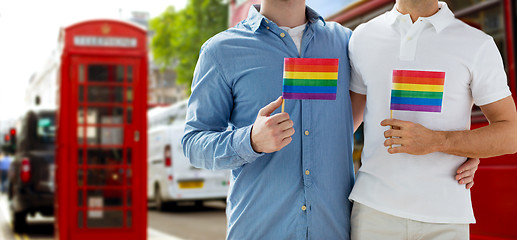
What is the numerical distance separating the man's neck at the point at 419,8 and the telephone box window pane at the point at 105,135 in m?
5.98

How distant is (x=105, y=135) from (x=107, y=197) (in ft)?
2.51

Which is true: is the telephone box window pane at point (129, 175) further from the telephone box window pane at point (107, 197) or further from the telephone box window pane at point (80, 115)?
the telephone box window pane at point (80, 115)

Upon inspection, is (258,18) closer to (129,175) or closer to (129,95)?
(129,95)

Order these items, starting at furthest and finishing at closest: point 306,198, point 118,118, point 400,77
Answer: point 118,118 → point 306,198 → point 400,77

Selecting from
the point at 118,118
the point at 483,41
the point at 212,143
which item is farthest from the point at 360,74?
the point at 118,118

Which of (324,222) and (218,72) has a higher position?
(218,72)

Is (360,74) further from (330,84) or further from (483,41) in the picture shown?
(483,41)

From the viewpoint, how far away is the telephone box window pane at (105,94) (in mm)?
7535

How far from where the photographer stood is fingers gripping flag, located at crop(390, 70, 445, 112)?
188cm

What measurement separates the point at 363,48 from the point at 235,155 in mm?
560

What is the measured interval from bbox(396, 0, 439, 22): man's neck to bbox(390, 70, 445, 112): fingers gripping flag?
0.87 ft

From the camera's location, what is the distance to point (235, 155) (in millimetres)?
1973

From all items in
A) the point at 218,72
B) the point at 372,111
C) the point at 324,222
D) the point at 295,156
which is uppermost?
the point at 218,72

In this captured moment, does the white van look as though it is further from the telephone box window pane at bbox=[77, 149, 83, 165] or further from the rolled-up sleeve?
the rolled-up sleeve
